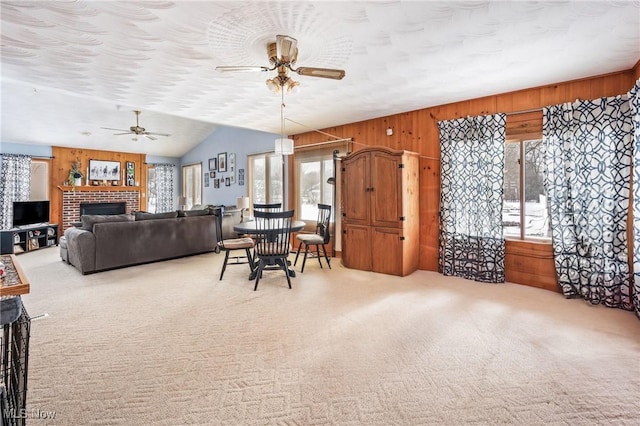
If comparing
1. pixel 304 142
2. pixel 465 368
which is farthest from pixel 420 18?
pixel 304 142

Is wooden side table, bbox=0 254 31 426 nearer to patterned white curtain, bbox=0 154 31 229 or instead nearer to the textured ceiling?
the textured ceiling

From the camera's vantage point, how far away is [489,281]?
388 centimetres

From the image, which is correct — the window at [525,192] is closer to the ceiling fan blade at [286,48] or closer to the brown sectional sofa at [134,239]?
the ceiling fan blade at [286,48]

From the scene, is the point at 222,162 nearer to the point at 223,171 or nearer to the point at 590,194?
the point at 223,171

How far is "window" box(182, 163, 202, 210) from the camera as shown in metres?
9.33

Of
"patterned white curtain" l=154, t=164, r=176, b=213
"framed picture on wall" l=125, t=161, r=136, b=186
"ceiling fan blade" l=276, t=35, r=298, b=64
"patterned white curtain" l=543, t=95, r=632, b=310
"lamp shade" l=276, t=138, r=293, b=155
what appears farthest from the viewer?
"patterned white curtain" l=154, t=164, r=176, b=213

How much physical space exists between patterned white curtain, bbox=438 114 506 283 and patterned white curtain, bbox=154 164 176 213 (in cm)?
836

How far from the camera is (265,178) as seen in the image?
23.2ft

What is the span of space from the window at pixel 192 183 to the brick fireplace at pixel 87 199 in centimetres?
135

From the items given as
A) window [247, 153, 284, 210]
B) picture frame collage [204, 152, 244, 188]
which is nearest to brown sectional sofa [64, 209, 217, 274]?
window [247, 153, 284, 210]

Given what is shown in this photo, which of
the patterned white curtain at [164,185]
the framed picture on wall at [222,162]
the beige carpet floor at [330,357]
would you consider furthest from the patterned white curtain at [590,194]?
the patterned white curtain at [164,185]

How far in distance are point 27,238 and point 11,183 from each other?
65.9 inches

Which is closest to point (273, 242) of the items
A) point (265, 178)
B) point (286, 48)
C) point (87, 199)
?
point (286, 48)

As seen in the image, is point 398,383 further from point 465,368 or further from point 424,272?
point 424,272
